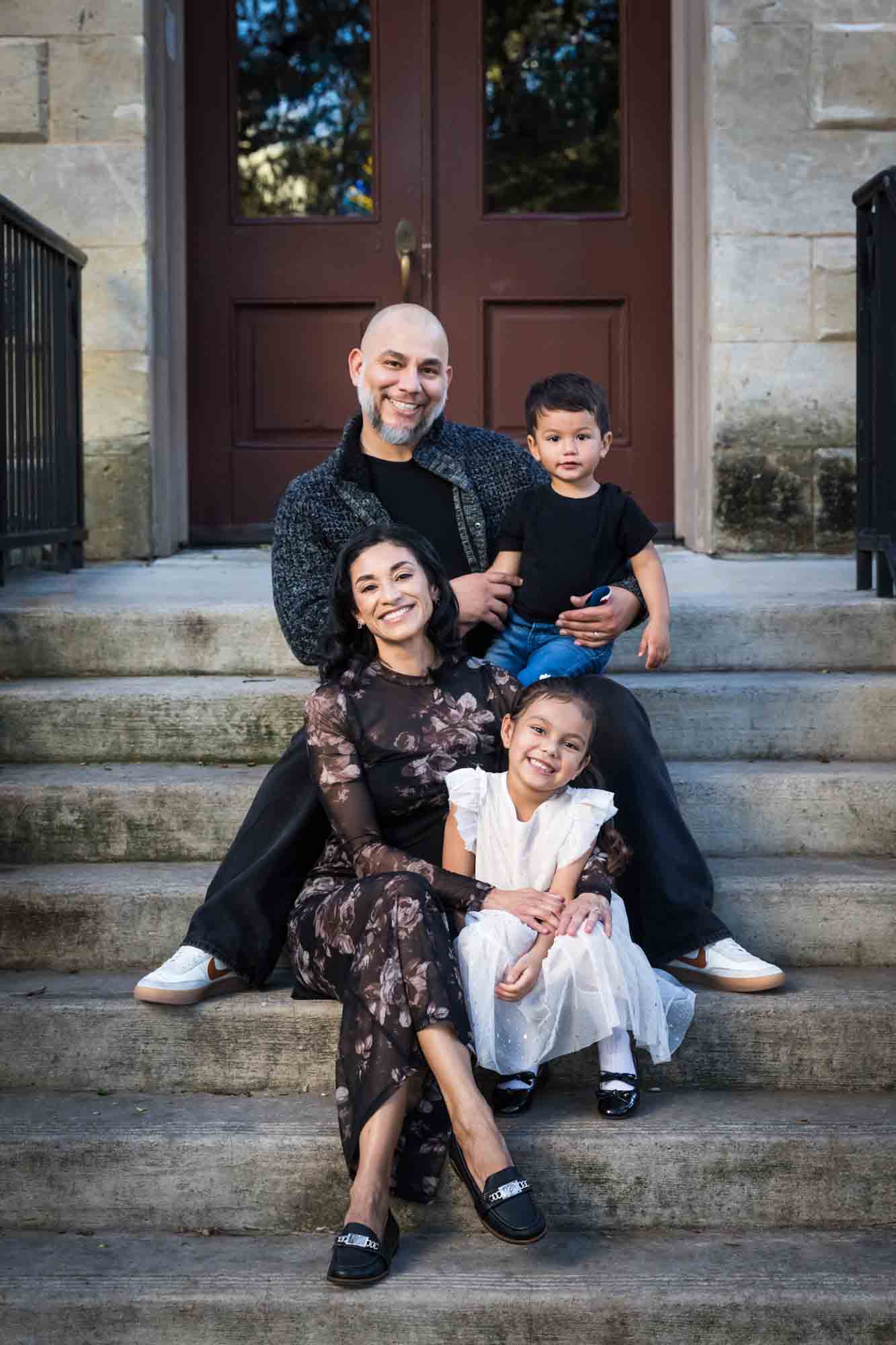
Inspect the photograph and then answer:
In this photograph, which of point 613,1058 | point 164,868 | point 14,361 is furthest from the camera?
point 14,361

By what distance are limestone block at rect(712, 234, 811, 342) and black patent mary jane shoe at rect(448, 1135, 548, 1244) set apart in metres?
3.74

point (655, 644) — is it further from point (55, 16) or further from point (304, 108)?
point (55, 16)

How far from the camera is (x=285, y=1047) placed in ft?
9.61

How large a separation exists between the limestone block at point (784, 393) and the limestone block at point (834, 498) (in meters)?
0.05

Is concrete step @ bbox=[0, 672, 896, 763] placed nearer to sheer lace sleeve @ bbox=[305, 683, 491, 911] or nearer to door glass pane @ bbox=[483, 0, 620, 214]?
sheer lace sleeve @ bbox=[305, 683, 491, 911]

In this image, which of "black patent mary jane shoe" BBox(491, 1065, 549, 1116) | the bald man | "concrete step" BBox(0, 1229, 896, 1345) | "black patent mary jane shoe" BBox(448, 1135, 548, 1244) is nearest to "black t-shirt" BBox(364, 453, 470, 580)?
the bald man

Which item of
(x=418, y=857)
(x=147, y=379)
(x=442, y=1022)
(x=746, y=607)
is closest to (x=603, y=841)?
(x=418, y=857)

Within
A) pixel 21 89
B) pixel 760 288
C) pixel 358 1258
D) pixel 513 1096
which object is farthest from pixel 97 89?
pixel 358 1258

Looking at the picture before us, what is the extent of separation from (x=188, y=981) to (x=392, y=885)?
513mm

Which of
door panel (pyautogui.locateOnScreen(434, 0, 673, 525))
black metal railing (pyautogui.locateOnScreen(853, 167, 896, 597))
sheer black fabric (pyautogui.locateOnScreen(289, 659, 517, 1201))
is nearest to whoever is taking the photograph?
sheer black fabric (pyautogui.locateOnScreen(289, 659, 517, 1201))

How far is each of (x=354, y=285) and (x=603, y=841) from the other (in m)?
3.50

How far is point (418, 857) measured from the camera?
3043 mm

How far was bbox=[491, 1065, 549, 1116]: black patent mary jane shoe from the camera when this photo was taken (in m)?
2.76

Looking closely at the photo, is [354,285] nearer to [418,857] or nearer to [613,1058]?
[418,857]
